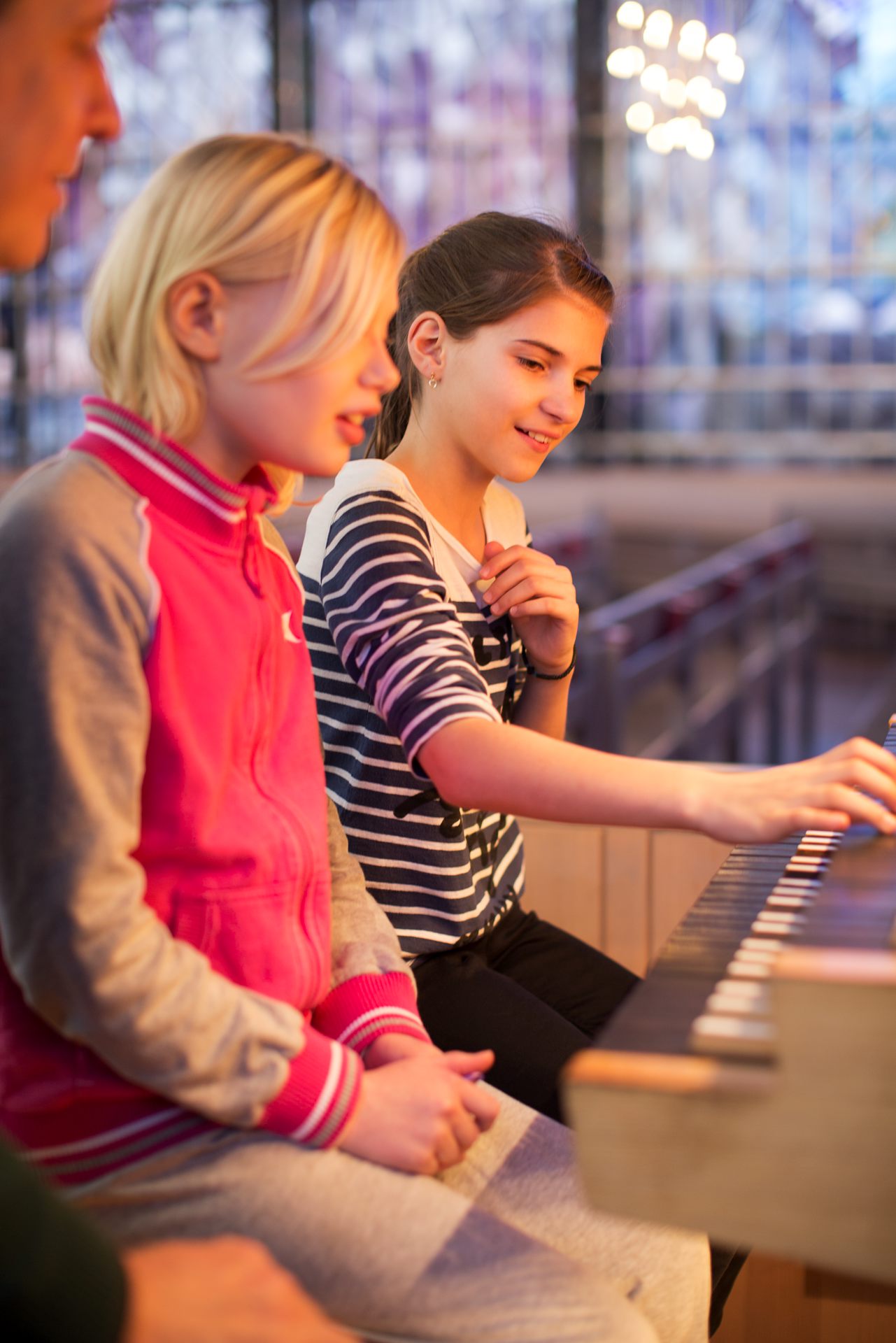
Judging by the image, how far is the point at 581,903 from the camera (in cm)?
183

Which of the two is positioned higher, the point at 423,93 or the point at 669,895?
the point at 423,93

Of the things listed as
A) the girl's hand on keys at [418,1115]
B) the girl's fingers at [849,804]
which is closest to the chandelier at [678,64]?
the girl's fingers at [849,804]

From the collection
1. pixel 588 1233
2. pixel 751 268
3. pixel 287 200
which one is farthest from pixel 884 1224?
pixel 751 268

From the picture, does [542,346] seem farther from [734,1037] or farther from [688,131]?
[688,131]

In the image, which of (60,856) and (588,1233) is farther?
(588,1233)

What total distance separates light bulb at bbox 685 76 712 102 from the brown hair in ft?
15.3

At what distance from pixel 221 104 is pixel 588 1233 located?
10.4 meters

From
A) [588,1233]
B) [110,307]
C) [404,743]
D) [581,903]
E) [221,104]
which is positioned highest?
[221,104]

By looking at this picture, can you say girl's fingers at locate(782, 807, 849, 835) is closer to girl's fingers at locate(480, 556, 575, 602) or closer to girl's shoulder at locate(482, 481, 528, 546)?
girl's fingers at locate(480, 556, 575, 602)

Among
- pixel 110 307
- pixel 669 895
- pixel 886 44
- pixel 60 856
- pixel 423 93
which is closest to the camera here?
pixel 60 856

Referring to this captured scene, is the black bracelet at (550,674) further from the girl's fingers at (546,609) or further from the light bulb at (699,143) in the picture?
the light bulb at (699,143)

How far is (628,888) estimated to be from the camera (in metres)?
1.80

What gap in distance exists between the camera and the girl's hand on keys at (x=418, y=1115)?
0.88 m

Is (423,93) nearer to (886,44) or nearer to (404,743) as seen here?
(886,44)
